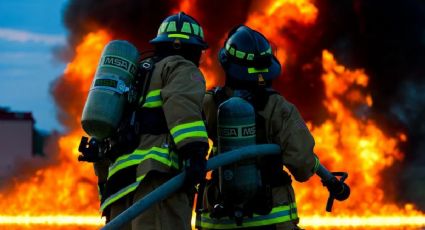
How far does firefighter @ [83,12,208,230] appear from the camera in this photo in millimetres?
5191

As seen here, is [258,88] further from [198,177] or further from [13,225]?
[13,225]

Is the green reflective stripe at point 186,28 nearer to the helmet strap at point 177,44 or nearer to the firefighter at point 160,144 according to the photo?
the helmet strap at point 177,44

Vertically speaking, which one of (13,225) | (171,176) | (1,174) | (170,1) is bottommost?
(171,176)

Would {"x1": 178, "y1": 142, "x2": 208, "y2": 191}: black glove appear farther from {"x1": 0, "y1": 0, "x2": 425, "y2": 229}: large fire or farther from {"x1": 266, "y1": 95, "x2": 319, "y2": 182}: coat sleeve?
{"x1": 0, "y1": 0, "x2": 425, "y2": 229}: large fire

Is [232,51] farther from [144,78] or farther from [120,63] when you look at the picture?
[120,63]

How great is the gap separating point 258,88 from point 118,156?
118 cm

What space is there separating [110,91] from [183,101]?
1.85ft

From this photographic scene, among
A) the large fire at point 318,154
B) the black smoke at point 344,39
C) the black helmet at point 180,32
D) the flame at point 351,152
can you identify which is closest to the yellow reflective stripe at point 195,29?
the black helmet at point 180,32

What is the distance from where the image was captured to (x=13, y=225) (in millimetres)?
14844

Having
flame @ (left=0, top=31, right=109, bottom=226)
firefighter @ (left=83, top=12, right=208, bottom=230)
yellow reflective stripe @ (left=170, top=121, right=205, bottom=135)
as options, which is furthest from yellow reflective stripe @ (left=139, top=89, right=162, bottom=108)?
flame @ (left=0, top=31, right=109, bottom=226)

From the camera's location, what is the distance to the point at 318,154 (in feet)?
53.5

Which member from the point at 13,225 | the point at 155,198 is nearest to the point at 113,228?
the point at 155,198

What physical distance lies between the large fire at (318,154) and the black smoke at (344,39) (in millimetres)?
296

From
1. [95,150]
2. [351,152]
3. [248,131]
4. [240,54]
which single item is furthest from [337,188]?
[351,152]
